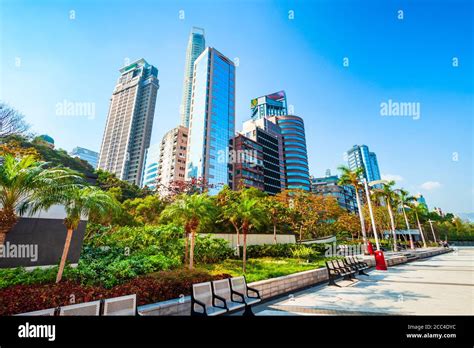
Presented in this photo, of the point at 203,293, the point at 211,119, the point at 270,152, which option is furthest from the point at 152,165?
the point at 203,293

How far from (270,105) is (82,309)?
143249mm

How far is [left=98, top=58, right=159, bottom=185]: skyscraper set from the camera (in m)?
131

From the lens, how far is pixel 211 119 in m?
75.8

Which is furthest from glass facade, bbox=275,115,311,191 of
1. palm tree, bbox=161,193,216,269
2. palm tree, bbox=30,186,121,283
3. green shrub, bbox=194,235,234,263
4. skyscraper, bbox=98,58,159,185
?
palm tree, bbox=30,186,121,283

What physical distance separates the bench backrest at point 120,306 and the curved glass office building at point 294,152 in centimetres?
8859

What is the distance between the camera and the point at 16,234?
940 cm

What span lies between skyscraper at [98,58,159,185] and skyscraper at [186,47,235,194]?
6610 cm

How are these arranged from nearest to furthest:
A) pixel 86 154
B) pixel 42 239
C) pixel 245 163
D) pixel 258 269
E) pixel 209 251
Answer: pixel 42 239 < pixel 258 269 < pixel 209 251 < pixel 245 163 < pixel 86 154

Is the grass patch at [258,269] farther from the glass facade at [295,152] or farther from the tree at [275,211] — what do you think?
the glass facade at [295,152]

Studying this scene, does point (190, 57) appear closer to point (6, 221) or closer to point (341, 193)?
point (341, 193)

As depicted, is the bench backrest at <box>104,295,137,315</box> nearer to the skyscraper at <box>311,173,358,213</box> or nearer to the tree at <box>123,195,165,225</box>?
the tree at <box>123,195,165,225</box>
